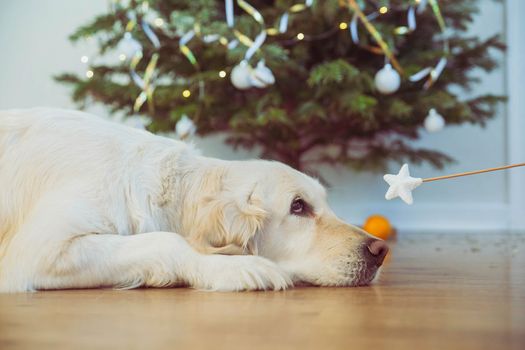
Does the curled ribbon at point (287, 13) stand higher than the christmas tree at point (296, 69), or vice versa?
the curled ribbon at point (287, 13)

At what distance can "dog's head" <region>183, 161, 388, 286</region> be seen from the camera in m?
1.75

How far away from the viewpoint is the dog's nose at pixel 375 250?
174cm

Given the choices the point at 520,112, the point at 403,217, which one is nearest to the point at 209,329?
the point at 403,217

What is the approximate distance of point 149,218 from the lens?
1.83m

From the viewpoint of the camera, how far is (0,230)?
188cm

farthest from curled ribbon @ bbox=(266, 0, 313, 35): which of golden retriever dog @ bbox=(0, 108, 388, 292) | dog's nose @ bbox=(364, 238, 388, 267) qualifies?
dog's nose @ bbox=(364, 238, 388, 267)

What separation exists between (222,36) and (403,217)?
2078 mm

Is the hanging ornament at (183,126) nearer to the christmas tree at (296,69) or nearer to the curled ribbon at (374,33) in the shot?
the christmas tree at (296,69)

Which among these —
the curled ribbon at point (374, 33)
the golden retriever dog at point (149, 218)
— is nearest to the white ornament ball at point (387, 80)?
the curled ribbon at point (374, 33)

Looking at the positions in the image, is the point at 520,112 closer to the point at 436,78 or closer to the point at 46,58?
the point at 436,78

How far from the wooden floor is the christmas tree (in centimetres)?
216

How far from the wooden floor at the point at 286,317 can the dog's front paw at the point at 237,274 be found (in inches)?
1.7

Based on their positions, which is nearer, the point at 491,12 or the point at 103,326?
the point at 103,326

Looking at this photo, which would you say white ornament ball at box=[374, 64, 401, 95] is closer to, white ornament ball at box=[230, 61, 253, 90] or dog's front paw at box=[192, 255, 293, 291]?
white ornament ball at box=[230, 61, 253, 90]
